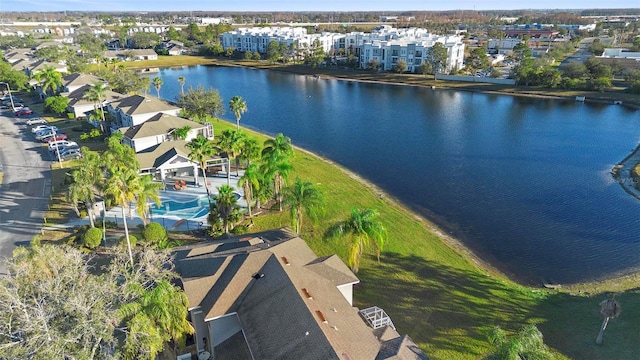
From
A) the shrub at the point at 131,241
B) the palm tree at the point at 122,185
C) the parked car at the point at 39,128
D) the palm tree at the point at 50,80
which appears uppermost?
the palm tree at the point at 50,80

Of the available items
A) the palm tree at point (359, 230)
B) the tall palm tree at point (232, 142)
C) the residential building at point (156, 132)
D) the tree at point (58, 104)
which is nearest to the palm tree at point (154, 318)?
the palm tree at point (359, 230)

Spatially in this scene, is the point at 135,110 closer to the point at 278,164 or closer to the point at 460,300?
the point at 278,164

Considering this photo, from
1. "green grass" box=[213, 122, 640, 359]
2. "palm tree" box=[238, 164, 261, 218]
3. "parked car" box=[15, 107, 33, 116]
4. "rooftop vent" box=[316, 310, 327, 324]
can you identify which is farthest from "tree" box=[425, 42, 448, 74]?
"rooftop vent" box=[316, 310, 327, 324]

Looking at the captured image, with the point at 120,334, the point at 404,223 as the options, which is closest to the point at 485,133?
the point at 404,223

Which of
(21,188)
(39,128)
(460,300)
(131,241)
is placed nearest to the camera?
(460,300)

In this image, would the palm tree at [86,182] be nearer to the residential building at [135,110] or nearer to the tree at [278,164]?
the tree at [278,164]

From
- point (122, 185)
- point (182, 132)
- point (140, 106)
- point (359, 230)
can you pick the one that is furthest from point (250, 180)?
point (140, 106)
